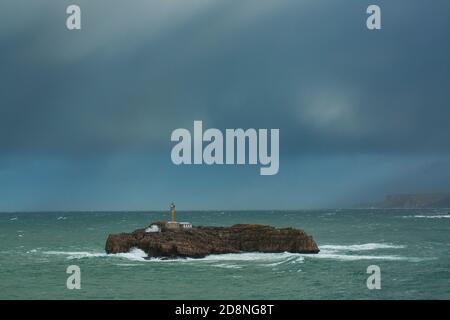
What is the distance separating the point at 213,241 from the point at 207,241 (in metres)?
0.92

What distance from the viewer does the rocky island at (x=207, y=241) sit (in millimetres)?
60875

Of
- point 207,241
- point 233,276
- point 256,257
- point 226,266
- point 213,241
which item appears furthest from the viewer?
point 213,241

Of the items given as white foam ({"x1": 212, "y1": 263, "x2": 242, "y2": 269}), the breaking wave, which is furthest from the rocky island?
white foam ({"x1": 212, "y1": 263, "x2": 242, "y2": 269})

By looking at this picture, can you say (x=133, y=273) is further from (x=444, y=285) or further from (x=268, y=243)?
(x=444, y=285)

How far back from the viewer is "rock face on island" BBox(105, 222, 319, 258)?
60969 mm

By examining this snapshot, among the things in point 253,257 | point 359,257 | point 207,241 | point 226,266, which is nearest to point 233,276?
point 226,266

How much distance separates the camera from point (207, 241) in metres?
→ 64.6

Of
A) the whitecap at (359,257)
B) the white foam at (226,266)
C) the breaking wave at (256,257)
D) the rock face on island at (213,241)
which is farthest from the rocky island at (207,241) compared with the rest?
the white foam at (226,266)

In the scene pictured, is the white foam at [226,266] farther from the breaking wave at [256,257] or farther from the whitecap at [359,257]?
the whitecap at [359,257]

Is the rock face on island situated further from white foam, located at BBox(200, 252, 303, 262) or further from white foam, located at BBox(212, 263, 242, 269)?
white foam, located at BBox(212, 263, 242, 269)

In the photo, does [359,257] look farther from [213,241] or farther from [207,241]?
[207,241]

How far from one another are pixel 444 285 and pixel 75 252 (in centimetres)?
5027

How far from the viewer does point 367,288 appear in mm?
41062
